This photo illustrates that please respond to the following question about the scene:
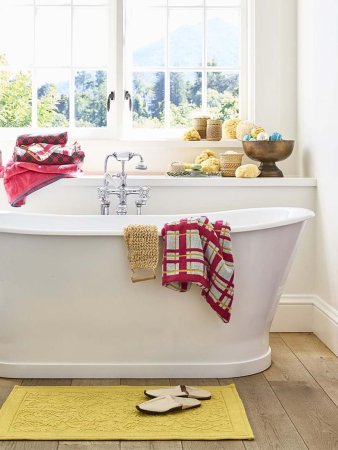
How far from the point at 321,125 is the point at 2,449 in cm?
234

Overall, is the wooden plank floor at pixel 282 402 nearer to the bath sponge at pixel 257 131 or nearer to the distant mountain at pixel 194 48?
the bath sponge at pixel 257 131

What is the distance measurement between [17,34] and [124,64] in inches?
26.5

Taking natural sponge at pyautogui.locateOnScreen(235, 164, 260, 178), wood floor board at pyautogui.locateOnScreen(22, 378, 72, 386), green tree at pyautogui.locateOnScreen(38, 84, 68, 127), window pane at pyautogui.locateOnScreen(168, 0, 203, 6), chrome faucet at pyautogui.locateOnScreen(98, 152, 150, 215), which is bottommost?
wood floor board at pyautogui.locateOnScreen(22, 378, 72, 386)

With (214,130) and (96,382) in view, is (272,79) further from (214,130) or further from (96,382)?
(96,382)

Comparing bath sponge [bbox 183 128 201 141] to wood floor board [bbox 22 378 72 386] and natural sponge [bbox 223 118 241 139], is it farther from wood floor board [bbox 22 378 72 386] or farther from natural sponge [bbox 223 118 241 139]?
wood floor board [bbox 22 378 72 386]

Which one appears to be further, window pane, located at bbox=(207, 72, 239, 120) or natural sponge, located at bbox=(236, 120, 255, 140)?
window pane, located at bbox=(207, 72, 239, 120)

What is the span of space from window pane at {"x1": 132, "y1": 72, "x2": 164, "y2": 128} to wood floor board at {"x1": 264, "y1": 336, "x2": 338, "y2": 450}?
170 cm

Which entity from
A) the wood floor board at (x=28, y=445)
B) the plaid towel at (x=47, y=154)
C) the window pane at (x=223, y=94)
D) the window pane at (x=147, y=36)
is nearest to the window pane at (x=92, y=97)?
the window pane at (x=147, y=36)

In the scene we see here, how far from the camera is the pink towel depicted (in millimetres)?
4215

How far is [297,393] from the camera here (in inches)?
125

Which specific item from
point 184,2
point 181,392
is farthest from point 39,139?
point 181,392

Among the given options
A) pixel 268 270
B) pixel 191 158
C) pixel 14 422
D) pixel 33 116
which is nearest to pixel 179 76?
pixel 191 158

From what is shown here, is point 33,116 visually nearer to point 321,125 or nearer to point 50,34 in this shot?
point 50,34

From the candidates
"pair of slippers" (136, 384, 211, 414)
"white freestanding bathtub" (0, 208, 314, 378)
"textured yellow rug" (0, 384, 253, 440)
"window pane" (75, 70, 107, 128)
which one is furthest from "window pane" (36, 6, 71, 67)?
"pair of slippers" (136, 384, 211, 414)
